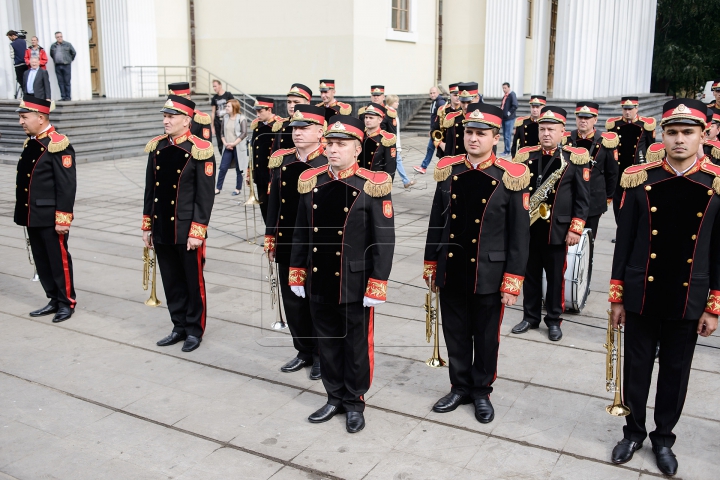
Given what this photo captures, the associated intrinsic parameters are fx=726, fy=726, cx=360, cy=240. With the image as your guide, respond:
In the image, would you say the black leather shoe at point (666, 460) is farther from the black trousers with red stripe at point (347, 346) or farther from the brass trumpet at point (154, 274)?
the brass trumpet at point (154, 274)

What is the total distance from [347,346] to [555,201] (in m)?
2.78

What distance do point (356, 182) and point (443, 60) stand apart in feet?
76.2

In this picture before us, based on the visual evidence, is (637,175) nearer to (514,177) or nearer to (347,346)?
(514,177)

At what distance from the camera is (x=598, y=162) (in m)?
8.45

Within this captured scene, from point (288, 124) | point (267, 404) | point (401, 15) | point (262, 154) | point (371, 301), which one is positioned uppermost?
point (401, 15)

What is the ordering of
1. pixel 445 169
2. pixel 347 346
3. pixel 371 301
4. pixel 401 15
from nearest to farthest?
1. pixel 371 301
2. pixel 347 346
3. pixel 445 169
4. pixel 401 15

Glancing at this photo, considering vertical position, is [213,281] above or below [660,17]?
below

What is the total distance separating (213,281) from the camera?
8719 mm

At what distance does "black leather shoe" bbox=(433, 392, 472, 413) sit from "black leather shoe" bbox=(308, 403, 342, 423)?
29.1 inches

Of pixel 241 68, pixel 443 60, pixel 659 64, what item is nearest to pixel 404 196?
pixel 241 68

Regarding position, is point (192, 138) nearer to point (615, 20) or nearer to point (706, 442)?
point (706, 442)

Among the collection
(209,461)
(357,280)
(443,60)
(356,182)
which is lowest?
(209,461)

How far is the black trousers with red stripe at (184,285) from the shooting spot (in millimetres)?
6496

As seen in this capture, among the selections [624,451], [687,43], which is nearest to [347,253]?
[624,451]
